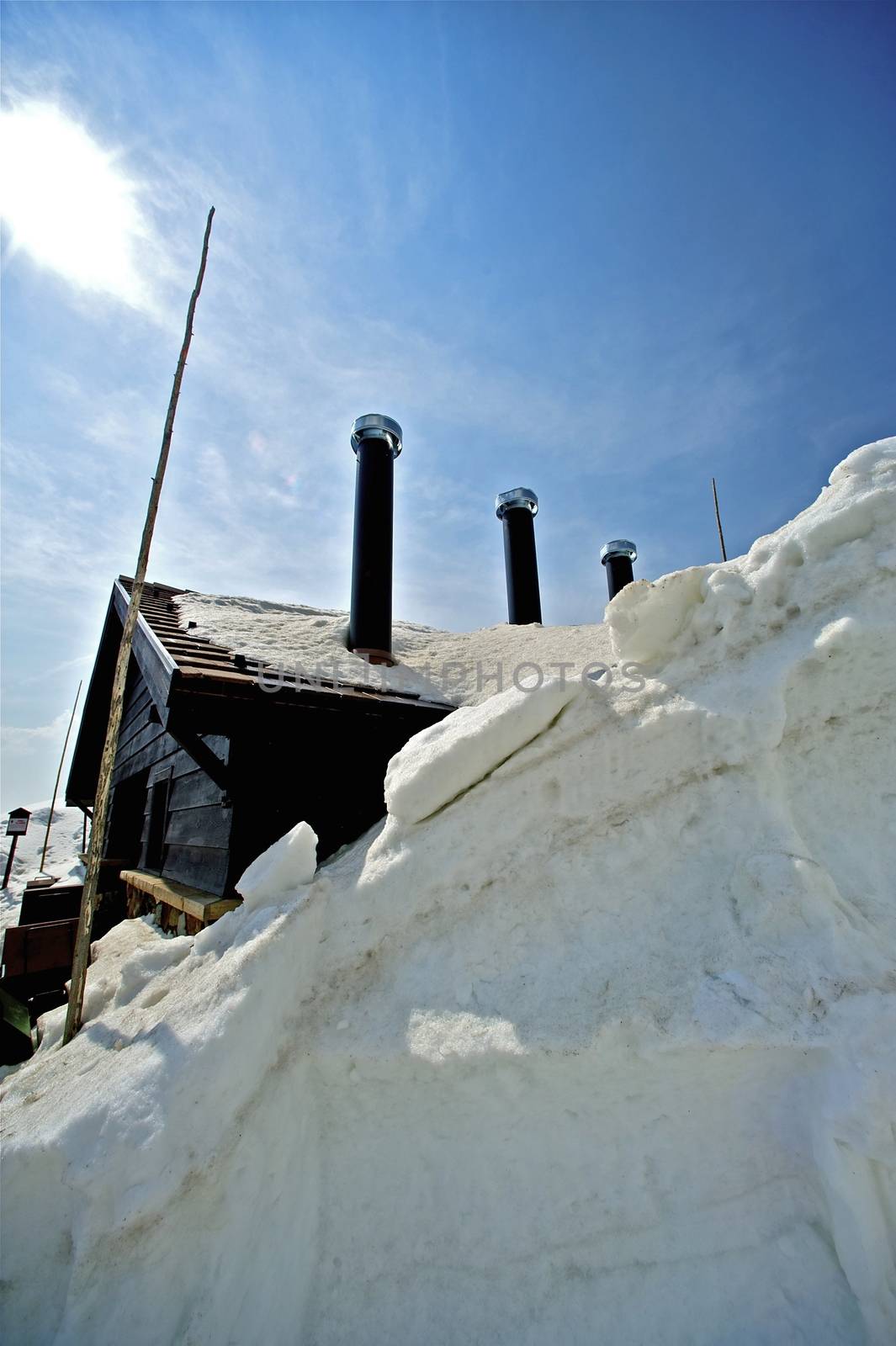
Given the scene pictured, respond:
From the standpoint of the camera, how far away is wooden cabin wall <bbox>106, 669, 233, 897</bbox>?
5102 millimetres

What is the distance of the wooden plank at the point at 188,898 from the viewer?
443cm

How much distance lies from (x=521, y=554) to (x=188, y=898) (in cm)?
839

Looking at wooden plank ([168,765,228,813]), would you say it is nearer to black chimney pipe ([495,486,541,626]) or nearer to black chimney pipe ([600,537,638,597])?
black chimney pipe ([495,486,541,626])

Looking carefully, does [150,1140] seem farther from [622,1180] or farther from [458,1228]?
[622,1180]

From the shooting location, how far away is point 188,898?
191 inches

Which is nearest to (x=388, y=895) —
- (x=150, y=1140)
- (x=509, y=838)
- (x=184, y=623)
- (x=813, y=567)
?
(x=509, y=838)

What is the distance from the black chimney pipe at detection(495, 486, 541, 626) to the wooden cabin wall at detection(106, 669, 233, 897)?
6.35 meters

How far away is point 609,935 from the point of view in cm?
216

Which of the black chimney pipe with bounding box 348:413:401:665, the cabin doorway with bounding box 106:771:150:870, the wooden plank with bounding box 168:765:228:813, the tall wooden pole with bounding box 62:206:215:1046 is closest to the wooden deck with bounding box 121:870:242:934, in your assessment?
the wooden plank with bounding box 168:765:228:813

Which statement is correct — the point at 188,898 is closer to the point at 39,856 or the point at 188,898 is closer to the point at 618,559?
the point at 618,559

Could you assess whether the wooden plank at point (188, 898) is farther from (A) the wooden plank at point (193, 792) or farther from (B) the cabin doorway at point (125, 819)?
(B) the cabin doorway at point (125, 819)

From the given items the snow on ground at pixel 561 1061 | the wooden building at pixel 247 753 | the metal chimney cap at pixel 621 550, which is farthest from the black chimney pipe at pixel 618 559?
the snow on ground at pixel 561 1061

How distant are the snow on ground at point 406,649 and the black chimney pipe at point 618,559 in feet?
16.1

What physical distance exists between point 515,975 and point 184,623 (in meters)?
5.08
